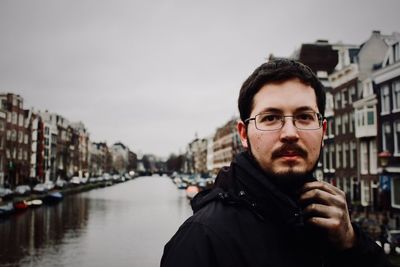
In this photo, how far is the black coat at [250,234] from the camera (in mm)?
2178

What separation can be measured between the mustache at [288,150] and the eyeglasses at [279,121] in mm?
124

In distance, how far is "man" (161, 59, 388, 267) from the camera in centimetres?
222

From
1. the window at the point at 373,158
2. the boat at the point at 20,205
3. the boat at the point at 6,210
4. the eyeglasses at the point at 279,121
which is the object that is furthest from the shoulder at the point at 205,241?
the boat at the point at 20,205

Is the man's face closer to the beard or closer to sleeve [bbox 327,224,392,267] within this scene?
the beard

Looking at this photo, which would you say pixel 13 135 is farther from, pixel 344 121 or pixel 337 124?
pixel 344 121

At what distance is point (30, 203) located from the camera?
48531mm

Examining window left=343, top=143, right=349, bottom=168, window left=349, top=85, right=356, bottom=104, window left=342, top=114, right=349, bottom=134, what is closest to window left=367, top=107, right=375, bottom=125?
window left=349, top=85, right=356, bottom=104

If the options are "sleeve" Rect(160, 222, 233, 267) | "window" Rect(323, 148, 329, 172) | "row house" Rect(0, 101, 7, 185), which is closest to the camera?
"sleeve" Rect(160, 222, 233, 267)

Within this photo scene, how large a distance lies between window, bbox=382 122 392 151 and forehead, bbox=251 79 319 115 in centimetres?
3116

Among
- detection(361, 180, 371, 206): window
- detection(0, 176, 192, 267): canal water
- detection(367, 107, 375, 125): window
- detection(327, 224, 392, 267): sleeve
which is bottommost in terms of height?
detection(0, 176, 192, 267): canal water

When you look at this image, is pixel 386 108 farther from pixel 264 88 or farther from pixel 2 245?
pixel 264 88

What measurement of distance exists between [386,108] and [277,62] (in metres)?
31.8

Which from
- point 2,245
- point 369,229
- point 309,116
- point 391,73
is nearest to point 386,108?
point 391,73

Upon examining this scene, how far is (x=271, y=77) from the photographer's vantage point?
2.63 metres
